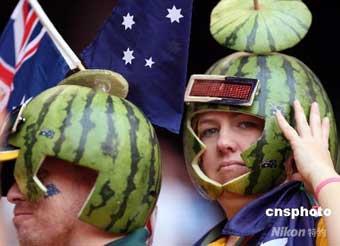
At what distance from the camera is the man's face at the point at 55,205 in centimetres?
296

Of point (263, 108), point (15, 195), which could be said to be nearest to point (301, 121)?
point (263, 108)

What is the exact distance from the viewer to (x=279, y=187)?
3266mm

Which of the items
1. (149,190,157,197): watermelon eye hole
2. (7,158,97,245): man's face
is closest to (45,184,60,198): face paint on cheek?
(7,158,97,245): man's face

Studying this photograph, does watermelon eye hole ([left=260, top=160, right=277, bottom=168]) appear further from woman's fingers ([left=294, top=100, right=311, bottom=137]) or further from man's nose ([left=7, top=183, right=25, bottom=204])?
man's nose ([left=7, top=183, right=25, bottom=204])

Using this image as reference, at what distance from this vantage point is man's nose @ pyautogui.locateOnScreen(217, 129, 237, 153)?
3.35 meters

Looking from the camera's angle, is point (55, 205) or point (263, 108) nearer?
point (55, 205)

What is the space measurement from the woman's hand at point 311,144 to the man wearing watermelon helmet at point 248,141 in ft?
0.20

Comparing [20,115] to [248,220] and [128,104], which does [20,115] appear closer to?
[128,104]

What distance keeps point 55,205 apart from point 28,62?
33.7 inches

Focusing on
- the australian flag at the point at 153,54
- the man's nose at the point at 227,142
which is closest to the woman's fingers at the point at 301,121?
the man's nose at the point at 227,142

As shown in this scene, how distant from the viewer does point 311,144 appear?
10.3 ft

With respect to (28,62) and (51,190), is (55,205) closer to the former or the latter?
(51,190)

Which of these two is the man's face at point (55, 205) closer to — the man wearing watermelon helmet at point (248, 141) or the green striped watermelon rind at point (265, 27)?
the man wearing watermelon helmet at point (248, 141)

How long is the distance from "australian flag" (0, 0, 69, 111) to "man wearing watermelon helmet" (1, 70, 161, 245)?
522 millimetres
